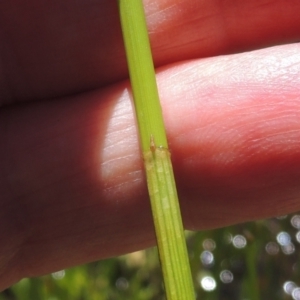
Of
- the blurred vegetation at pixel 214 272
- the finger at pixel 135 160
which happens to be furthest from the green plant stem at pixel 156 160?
the blurred vegetation at pixel 214 272

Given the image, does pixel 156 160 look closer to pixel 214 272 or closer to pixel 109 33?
pixel 109 33

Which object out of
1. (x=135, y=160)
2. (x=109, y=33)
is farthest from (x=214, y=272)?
(x=109, y=33)

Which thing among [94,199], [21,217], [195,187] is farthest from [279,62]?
[21,217]

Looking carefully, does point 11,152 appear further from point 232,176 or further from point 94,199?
point 232,176

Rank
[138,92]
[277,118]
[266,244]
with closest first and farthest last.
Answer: [138,92], [277,118], [266,244]

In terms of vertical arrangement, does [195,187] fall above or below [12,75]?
below

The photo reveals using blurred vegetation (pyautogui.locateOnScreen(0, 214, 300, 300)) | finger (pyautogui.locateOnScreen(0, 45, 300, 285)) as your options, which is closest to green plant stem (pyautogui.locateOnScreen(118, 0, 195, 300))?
finger (pyautogui.locateOnScreen(0, 45, 300, 285))

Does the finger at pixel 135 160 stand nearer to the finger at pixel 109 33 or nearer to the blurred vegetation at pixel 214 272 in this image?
the finger at pixel 109 33

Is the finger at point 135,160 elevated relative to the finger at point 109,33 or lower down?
lower down
